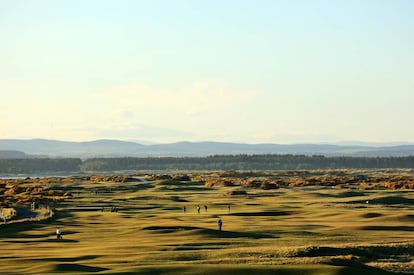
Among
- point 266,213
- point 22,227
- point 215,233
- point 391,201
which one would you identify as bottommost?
point 22,227

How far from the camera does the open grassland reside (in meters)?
39.1

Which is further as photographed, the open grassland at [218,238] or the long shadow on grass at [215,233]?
the long shadow on grass at [215,233]

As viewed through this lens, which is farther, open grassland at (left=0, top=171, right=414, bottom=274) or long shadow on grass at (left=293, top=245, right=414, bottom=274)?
long shadow on grass at (left=293, top=245, right=414, bottom=274)

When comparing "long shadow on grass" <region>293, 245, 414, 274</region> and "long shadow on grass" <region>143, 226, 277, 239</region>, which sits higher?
"long shadow on grass" <region>143, 226, 277, 239</region>

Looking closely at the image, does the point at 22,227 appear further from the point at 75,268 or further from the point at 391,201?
the point at 391,201

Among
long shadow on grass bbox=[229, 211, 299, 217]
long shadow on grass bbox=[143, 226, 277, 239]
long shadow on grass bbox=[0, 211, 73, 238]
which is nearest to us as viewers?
long shadow on grass bbox=[143, 226, 277, 239]

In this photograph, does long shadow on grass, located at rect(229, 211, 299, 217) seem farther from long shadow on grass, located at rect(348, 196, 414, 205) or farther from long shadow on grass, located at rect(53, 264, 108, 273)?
long shadow on grass, located at rect(53, 264, 108, 273)

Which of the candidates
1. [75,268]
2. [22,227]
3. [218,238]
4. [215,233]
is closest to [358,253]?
[218,238]

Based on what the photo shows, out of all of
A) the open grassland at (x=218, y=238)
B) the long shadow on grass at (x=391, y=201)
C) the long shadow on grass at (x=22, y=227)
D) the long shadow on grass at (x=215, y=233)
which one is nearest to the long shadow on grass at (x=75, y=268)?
the open grassland at (x=218, y=238)

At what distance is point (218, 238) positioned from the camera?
171 ft

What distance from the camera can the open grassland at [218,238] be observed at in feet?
128

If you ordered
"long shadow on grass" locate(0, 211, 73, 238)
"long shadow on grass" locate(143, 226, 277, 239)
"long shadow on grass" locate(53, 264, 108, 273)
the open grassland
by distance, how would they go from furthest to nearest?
"long shadow on grass" locate(0, 211, 73, 238), "long shadow on grass" locate(143, 226, 277, 239), the open grassland, "long shadow on grass" locate(53, 264, 108, 273)

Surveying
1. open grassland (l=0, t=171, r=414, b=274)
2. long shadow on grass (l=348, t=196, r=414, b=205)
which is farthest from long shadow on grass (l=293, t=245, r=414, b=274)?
long shadow on grass (l=348, t=196, r=414, b=205)

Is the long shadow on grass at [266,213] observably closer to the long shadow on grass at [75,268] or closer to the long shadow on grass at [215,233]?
the long shadow on grass at [215,233]
